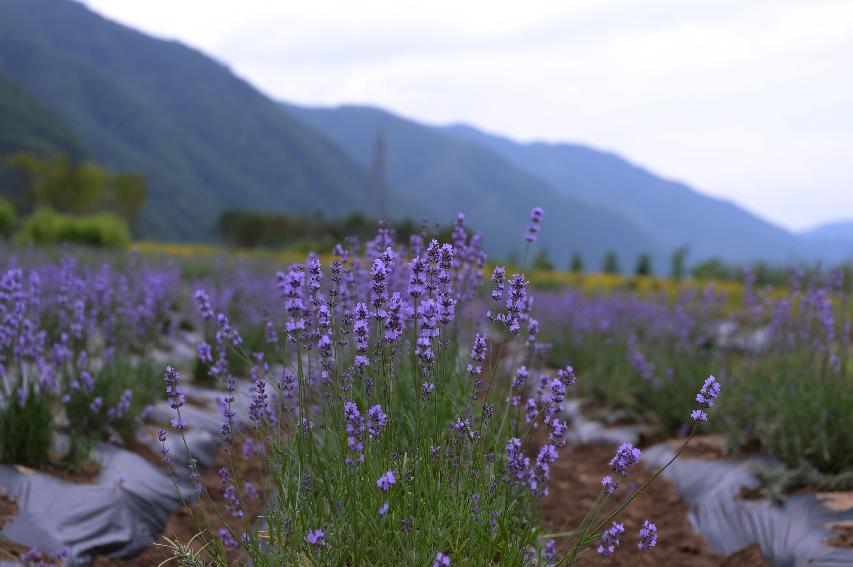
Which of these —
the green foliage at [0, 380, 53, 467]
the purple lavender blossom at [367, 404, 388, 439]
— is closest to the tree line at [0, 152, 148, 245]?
the green foliage at [0, 380, 53, 467]

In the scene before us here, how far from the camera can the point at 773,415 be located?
500cm

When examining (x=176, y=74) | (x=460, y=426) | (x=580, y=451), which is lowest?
(x=580, y=451)

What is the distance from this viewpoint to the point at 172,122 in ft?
528

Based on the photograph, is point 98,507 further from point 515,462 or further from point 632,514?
point 632,514

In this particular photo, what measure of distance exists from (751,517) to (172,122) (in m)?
173

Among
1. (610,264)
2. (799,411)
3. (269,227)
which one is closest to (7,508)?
(799,411)

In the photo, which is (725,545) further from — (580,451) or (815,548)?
(580,451)

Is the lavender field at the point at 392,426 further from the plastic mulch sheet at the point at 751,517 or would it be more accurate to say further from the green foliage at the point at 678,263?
the green foliage at the point at 678,263

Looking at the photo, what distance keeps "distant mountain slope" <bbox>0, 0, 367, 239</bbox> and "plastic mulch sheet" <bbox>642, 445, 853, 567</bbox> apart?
4047 inches

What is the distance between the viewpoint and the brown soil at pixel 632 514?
161 inches

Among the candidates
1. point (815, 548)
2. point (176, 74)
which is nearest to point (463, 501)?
point (815, 548)

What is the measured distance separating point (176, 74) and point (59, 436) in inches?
8029

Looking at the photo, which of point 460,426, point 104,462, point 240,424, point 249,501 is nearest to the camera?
point 460,426

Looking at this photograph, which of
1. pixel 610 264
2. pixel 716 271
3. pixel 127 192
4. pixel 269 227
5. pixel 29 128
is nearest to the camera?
pixel 716 271
